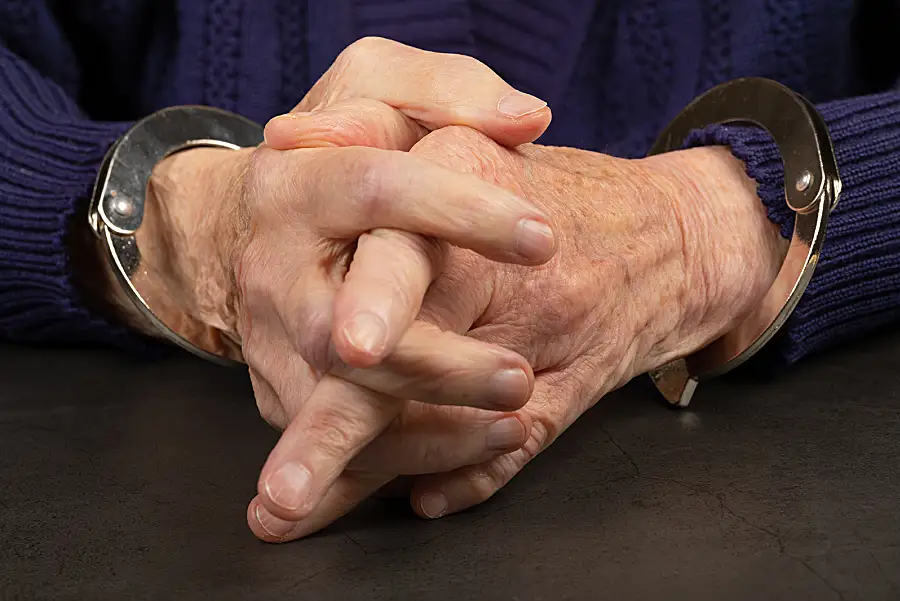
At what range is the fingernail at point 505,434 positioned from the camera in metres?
0.52

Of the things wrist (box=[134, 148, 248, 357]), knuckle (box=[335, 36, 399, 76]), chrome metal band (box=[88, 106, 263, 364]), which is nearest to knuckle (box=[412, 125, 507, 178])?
knuckle (box=[335, 36, 399, 76])

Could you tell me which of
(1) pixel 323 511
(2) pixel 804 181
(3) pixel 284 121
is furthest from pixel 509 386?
(2) pixel 804 181

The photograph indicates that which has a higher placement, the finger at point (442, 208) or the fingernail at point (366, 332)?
the finger at point (442, 208)

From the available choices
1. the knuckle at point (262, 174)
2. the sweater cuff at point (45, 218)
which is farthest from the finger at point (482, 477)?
the sweater cuff at point (45, 218)

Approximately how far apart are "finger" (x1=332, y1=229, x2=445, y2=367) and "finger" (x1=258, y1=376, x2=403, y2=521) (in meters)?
0.06

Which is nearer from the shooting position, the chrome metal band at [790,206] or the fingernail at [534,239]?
the fingernail at [534,239]

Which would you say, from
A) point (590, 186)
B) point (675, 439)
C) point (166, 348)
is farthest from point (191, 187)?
point (675, 439)

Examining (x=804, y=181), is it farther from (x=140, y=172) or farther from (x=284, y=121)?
(x=140, y=172)

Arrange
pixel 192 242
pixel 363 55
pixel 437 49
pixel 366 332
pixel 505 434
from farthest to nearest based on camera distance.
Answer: pixel 437 49 < pixel 192 242 < pixel 363 55 < pixel 505 434 < pixel 366 332

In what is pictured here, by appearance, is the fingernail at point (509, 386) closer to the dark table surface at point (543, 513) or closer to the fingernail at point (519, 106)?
the dark table surface at point (543, 513)

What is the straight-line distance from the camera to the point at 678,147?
0.82 m

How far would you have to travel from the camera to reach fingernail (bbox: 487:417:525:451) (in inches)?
20.6

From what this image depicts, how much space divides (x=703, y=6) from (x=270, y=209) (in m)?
0.64

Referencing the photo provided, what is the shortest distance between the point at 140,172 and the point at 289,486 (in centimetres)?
45
